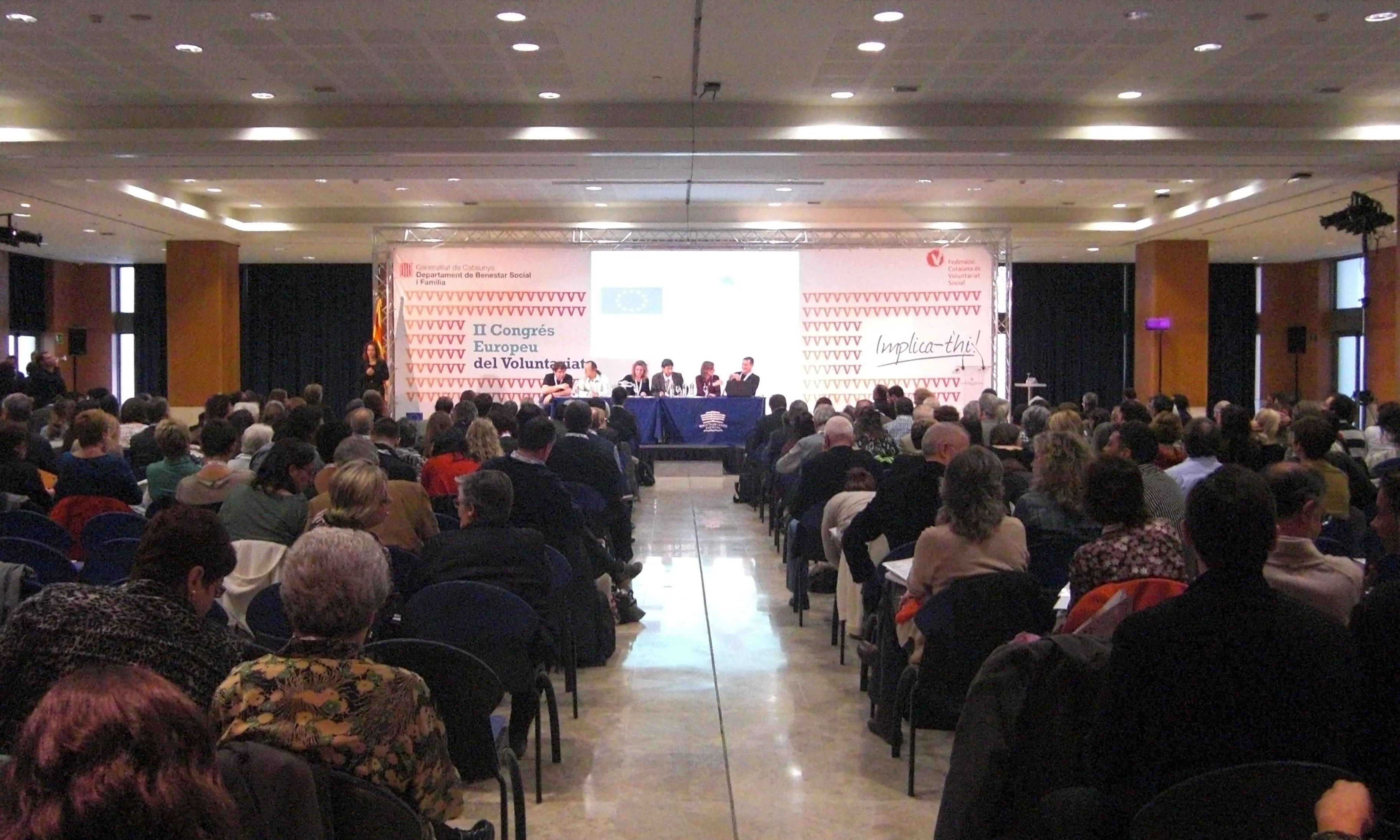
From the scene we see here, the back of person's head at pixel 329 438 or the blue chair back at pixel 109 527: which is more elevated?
the back of person's head at pixel 329 438

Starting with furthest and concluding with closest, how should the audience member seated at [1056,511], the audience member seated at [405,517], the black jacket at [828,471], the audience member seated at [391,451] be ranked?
the black jacket at [828,471] → the audience member seated at [391,451] → the audience member seated at [405,517] → the audience member seated at [1056,511]

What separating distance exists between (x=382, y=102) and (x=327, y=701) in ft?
32.2

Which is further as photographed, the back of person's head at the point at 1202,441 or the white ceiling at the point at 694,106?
the white ceiling at the point at 694,106

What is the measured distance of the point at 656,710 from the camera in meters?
5.47

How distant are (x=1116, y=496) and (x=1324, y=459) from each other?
2.97 metres

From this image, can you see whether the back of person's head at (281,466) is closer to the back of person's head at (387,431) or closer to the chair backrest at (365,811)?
the back of person's head at (387,431)

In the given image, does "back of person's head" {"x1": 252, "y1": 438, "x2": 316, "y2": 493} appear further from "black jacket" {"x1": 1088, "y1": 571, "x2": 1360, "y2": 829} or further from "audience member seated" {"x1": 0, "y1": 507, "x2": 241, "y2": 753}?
"black jacket" {"x1": 1088, "y1": 571, "x2": 1360, "y2": 829}

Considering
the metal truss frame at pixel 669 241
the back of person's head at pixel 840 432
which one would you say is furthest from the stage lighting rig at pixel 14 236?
the back of person's head at pixel 840 432

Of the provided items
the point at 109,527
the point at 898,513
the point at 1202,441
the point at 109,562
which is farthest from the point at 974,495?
the point at 109,527

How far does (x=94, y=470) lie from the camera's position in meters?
5.93

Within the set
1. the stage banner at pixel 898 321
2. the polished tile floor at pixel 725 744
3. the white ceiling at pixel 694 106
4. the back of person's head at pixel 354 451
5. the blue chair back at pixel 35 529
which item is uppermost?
the white ceiling at pixel 694 106

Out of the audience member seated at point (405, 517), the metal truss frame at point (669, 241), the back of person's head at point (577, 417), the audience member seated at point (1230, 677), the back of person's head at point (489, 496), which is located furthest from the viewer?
the metal truss frame at point (669, 241)

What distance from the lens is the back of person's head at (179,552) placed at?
7.91ft

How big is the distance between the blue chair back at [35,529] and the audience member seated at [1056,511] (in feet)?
13.1
